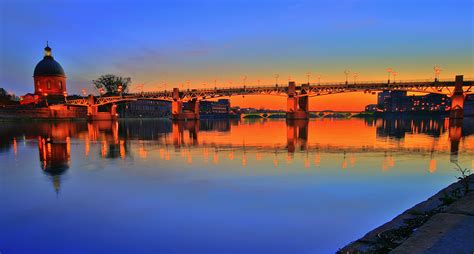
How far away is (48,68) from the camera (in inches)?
6043

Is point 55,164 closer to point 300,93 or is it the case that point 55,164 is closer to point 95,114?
point 300,93

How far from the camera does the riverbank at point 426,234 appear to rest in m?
4.93

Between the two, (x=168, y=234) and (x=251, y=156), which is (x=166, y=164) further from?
(x=168, y=234)

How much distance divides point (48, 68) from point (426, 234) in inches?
6941

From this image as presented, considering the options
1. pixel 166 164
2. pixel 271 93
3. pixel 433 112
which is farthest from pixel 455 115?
pixel 166 164

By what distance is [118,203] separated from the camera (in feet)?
35.4

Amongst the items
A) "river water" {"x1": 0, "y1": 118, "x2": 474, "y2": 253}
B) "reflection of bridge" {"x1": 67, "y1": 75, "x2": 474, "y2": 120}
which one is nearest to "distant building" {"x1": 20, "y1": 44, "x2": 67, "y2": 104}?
"reflection of bridge" {"x1": 67, "y1": 75, "x2": 474, "y2": 120}

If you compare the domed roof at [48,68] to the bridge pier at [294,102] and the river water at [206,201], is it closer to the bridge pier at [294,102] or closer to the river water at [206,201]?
the bridge pier at [294,102]

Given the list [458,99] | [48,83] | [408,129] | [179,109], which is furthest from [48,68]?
[458,99]

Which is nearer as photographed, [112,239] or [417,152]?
[112,239]

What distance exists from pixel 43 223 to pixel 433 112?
668 ft

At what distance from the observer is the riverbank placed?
4.93m

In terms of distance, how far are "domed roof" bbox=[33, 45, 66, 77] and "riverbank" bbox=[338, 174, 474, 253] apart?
173022 millimetres

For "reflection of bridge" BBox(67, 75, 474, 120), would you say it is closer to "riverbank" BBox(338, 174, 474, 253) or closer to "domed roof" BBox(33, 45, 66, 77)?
"domed roof" BBox(33, 45, 66, 77)
